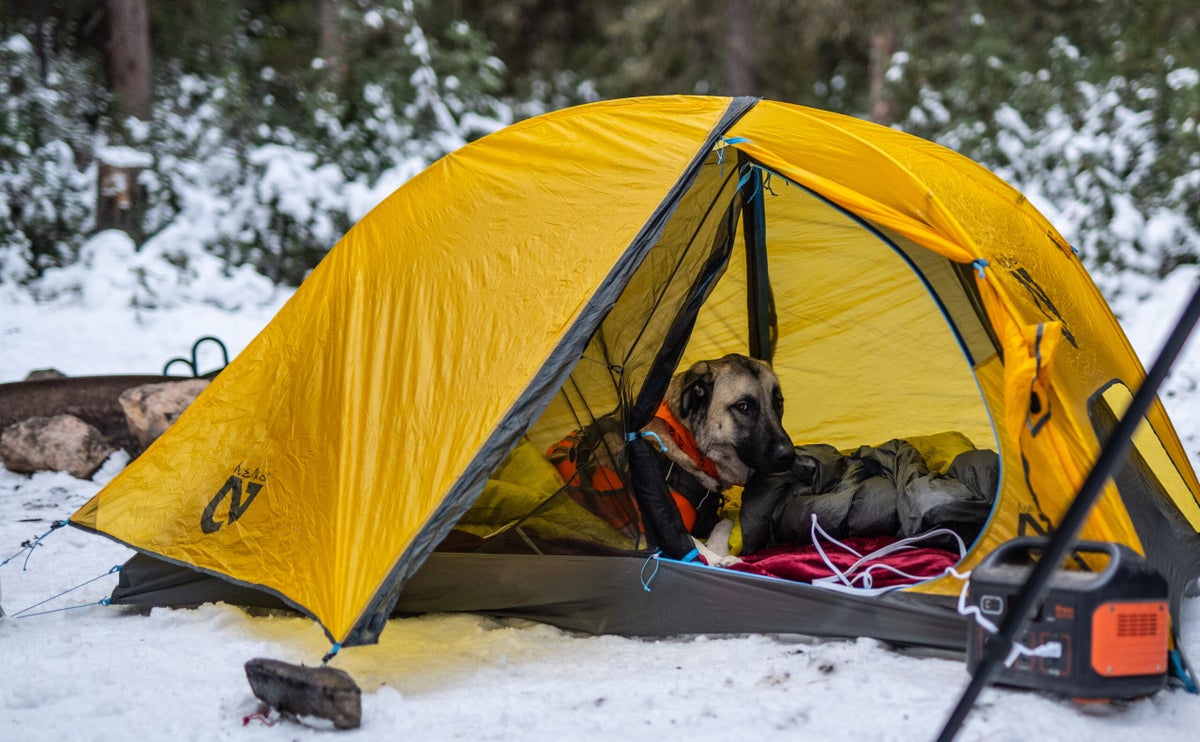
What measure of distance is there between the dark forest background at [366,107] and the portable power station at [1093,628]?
6759mm

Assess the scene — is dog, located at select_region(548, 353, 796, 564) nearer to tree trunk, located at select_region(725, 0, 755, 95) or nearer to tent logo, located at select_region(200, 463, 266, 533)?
tent logo, located at select_region(200, 463, 266, 533)

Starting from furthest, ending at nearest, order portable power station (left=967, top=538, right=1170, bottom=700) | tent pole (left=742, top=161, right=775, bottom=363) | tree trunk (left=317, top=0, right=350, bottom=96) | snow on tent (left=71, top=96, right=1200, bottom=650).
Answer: tree trunk (left=317, top=0, right=350, bottom=96) < tent pole (left=742, top=161, right=775, bottom=363) < snow on tent (left=71, top=96, right=1200, bottom=650) < portable power station (left=967, top=538, right=1170, bottom=700)

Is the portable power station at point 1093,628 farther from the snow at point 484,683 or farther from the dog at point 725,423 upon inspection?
the dog at point 725,423

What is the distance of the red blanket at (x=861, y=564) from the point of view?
311cm

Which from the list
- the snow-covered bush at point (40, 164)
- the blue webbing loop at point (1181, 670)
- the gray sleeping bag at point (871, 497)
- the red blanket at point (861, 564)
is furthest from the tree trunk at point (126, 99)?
the blue webbing loop at point (1181, 670)

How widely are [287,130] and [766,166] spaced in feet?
26.5

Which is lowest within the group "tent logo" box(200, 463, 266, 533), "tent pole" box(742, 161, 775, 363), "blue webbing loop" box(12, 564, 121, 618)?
"blue webbing loop" box(12, 564, 121, 618)

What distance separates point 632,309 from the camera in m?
3.42

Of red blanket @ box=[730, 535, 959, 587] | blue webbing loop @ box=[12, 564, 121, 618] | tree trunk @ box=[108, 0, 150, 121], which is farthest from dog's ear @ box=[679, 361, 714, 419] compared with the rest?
tree trunk @ box=[108, 0, 150, 121]

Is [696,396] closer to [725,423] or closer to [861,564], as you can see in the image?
[725,423]

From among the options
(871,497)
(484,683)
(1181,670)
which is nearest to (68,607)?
(484,683)

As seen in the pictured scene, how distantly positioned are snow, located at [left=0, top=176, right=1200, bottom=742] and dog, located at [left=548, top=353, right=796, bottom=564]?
0.49m

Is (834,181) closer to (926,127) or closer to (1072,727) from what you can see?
(1072,727)

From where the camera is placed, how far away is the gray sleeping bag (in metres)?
3.32
